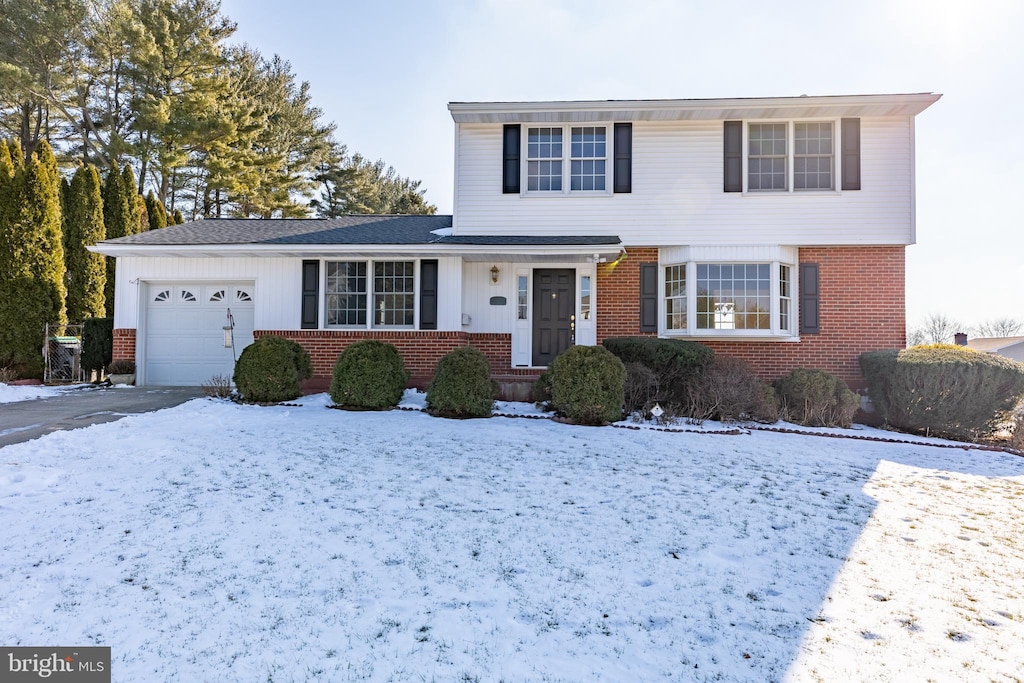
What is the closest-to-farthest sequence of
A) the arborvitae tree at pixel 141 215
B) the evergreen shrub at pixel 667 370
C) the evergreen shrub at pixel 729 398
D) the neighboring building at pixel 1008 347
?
1. the evergreen shrub at pixel 729 398
2. the evergreen shrub at pixel 667 370
3. the arborvitae tree at pixel 141 215
4. the neighboring building at pixel 1008 347

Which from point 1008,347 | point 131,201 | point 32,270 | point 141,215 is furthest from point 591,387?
point 1008,347

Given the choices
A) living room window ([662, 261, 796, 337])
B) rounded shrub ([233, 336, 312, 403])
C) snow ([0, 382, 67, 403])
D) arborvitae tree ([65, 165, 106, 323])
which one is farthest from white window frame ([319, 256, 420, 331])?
arborvitae tree ([65, 165, 106, 323])

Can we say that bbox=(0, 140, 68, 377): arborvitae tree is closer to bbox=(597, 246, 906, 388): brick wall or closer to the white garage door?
the white garage door

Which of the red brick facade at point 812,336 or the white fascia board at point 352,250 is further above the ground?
the white fascia board at point 352,250

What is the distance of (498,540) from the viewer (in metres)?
3.90

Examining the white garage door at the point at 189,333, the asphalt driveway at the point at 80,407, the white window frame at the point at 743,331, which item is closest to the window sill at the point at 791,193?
the white window frame at the point at 743,331

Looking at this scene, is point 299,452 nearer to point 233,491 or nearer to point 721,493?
point 233,491

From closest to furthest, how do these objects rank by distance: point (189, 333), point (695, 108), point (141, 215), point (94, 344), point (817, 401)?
point (817, 401)
point (695, 108)
point (189, 333)
point (94, 344)
point (141, 215)

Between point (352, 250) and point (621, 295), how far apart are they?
5426mm

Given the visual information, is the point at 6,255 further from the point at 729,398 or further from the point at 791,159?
the point at 791,159

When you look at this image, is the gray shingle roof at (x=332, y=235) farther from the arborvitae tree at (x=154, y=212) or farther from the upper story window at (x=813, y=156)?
the arborvitae tree at (x=154, y=212)

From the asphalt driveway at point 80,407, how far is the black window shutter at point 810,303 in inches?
454

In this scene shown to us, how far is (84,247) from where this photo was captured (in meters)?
15.3

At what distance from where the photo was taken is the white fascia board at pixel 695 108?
10.2 m
